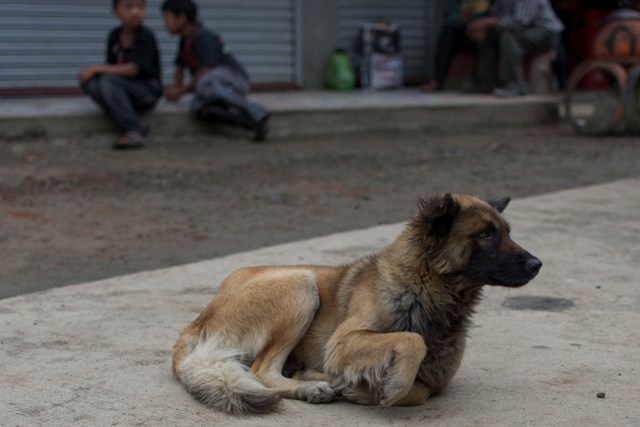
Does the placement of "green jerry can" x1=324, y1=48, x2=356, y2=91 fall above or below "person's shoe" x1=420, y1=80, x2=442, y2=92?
above

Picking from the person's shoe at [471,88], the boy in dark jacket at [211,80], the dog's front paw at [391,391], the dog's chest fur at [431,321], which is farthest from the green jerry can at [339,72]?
the dog's front paw at [391,391]

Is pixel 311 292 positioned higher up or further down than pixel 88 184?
higher up

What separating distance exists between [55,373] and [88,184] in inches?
193

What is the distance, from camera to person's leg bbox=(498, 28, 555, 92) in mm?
13867

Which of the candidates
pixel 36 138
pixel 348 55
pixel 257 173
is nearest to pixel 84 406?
pixel 257 173

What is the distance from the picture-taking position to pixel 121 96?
10320mm

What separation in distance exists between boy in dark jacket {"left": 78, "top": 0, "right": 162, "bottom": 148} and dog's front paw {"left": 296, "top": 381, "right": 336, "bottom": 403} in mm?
6818

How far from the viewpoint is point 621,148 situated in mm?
11602

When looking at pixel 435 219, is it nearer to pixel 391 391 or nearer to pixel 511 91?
pixel 391 391

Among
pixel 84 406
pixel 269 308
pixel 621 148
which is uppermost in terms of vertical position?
pixel 269 308

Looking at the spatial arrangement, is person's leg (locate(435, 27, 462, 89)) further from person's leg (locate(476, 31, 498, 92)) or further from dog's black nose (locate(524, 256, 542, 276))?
dog's black nose (locate(524, 256, 542, 276))

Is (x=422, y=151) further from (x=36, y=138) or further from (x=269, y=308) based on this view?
(x=269, y=308)

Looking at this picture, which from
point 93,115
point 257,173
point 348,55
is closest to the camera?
point 257,173

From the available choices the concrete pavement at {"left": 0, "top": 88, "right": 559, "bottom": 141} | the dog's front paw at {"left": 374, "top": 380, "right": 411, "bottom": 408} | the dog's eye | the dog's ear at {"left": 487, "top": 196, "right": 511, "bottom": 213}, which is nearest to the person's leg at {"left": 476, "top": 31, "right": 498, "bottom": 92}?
the concrete pavement at {"left": 0, "top": 88, "right": 559, "bottom": 141}
